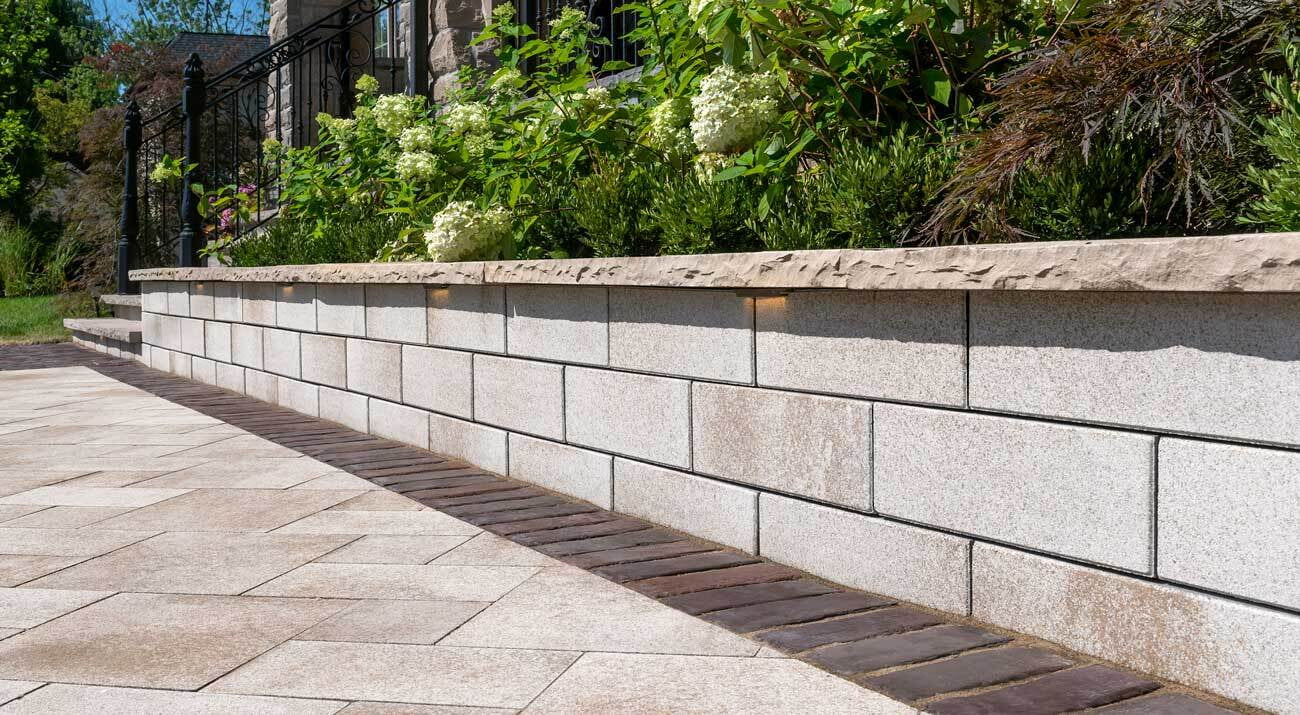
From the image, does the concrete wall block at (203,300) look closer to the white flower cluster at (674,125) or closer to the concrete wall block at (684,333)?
the white flower cluster at (674,125)

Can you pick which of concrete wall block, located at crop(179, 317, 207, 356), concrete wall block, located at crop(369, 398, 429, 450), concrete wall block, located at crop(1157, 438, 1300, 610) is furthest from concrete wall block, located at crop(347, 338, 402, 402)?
concrete wall block, located at crop(1157, 438, 1300, 610)

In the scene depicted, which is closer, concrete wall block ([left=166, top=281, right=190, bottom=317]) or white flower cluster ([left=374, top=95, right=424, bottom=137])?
white flower cluster ([left=374, top=95, right=424, bottom=137])

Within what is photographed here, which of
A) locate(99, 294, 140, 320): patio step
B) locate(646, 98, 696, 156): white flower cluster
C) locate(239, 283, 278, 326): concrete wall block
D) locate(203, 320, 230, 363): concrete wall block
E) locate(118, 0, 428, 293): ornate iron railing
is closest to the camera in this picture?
locate(646, 98, 696, 156): white flower cluster

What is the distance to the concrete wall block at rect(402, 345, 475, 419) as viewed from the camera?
5797mm

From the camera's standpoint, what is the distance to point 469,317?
225 inches

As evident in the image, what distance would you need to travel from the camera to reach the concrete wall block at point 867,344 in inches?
126

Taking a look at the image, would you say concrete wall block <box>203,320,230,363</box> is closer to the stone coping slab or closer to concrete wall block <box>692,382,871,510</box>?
the stone coping slab

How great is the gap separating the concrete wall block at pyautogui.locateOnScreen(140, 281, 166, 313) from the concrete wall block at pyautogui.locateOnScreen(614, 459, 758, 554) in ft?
25.5

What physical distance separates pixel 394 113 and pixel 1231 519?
5917 millimetres

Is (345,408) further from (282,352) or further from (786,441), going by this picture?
(786,441)

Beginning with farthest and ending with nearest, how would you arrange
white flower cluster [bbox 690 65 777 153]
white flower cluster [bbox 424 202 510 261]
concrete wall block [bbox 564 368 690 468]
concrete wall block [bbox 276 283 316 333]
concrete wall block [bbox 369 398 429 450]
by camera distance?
1. concrete wall block [bbox 276 283 316 333]
2. concrete wall block [bbox 369 398 429 450]
3. white flower cluster [bbox 424 202 510 261]
4. white flower cluster [bbox 690 65 777 153]
5. concrete wall block [bbox 564 368 690 468]

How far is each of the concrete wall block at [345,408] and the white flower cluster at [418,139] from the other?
5.07ft

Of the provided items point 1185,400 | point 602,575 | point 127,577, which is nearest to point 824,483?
point 602,575

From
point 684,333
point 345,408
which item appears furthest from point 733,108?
point 345,408
